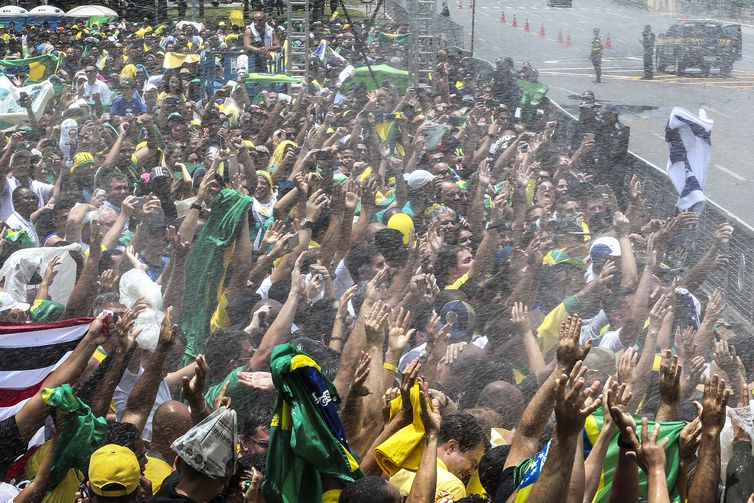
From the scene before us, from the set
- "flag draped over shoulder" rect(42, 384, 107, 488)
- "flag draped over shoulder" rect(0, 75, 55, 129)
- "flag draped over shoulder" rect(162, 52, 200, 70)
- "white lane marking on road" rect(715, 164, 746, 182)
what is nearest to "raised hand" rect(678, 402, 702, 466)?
"flag draped over shoulder" rect(42, 384, 107, 488)

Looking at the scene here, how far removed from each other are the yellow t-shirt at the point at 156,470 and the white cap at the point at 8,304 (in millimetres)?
1462

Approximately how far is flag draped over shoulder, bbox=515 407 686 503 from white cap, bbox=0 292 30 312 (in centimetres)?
276

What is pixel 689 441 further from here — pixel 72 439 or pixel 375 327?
pixel 72 439

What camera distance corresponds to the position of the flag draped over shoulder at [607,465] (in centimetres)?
306

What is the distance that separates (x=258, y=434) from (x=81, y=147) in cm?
627

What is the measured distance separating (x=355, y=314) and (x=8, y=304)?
5.81 feet

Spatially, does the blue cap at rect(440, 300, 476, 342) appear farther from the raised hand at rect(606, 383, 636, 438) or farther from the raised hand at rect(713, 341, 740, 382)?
the raised hand at rect(606, 383, 636, 438)

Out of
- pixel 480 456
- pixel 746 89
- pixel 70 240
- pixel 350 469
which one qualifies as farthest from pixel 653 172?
pixel 746 89

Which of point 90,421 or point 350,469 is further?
point 90,421

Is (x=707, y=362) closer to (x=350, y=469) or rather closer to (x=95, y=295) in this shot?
(x=350, y=469)

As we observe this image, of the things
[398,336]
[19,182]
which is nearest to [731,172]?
[19,182]

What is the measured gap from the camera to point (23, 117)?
11.4 m

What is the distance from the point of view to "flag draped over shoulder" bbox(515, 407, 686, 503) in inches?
120

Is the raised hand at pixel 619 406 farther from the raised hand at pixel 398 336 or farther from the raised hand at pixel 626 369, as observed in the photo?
the raised hand at pixel 398 336
